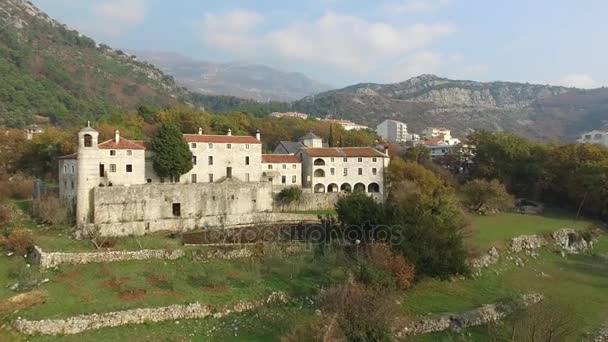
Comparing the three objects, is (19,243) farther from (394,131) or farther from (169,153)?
(394,131)

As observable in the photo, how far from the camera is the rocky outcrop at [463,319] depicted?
78.2ft

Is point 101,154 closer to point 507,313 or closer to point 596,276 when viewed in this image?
point 507,313

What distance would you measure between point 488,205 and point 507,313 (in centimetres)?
2413

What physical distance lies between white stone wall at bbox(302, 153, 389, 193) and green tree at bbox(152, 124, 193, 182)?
47.2ft

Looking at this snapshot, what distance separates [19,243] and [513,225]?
38900 millimetres

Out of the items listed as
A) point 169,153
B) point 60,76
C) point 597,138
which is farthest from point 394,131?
point 169,153

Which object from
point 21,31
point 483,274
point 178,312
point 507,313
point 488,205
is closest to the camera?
point 178,312

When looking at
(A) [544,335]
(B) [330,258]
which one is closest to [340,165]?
(B) [330,258]

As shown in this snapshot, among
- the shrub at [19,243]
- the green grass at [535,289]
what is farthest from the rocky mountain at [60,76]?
the green grass at [535,289]

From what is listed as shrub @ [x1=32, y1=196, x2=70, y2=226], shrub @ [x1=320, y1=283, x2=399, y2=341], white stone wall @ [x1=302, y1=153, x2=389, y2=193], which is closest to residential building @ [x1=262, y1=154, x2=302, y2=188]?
white stone wall @ [x1=302, y1=153, x2=389, y2=193]

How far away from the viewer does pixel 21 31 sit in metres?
121

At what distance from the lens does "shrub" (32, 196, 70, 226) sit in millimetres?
33156

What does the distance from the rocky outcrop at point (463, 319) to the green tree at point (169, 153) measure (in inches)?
905

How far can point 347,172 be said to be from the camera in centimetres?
4950
